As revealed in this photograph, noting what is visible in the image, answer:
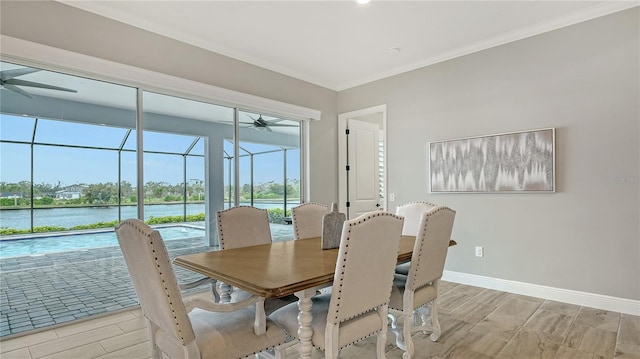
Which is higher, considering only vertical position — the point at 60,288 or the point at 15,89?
the point at 15,89

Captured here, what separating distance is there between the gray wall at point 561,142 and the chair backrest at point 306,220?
1.77m

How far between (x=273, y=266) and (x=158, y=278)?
0.64 m

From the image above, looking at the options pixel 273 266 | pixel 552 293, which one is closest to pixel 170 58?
pixel 273 266

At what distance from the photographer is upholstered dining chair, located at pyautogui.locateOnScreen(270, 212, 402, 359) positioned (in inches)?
63.4

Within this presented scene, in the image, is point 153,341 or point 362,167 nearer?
point 153,341

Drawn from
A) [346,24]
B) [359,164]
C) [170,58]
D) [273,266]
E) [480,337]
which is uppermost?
[346,24]

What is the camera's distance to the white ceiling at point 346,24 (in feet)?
9.75

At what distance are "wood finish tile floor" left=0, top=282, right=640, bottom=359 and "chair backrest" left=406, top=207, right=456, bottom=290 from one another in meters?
0.55

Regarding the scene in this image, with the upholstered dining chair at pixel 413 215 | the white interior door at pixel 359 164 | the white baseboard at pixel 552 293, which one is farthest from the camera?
the white interior door at pixel 359 164

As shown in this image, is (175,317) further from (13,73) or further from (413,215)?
(13,73)

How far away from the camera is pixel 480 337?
256cm

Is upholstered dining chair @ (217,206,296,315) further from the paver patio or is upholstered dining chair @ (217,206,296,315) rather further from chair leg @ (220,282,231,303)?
the paver patio

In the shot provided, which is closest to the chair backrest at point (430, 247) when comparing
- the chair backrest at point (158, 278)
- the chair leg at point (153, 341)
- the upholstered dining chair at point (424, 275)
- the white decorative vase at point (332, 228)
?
the upholstered dining chair at point (424, 275)

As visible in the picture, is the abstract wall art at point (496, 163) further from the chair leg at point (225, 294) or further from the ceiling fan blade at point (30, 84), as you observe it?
the ceiling fan blade at point (30, 84)
